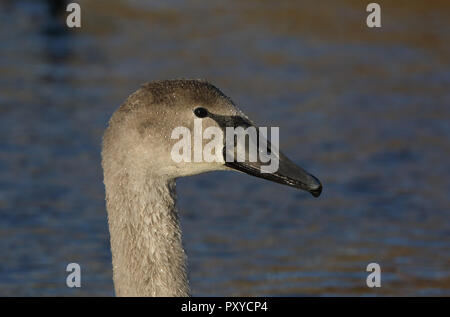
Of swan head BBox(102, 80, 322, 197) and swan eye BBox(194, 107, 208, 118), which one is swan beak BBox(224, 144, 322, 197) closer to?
swan head BBox(102, 80, 322, 197)

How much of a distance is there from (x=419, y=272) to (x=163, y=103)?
4199 mm

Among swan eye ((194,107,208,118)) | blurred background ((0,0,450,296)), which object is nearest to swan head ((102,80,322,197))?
→ swan eye ((194,107,208,118))

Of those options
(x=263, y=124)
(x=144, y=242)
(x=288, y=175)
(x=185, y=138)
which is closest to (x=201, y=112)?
(x=185, y=138)

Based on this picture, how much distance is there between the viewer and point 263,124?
13484mm

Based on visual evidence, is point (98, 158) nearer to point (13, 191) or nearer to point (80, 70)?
point (13, 191)

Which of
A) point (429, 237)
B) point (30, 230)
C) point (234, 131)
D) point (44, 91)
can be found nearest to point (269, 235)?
point (429, 237)

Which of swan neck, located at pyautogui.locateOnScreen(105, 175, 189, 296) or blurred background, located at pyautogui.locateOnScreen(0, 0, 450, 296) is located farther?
blurred background, located at pyautogui.locateOnScreen(0, 0, 450, 296)

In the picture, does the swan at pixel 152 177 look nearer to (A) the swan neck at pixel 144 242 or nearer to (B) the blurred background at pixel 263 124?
(A) the swan neck at pixel 144 242

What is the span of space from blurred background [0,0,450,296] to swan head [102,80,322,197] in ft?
9.77

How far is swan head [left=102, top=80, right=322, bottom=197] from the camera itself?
255 inches

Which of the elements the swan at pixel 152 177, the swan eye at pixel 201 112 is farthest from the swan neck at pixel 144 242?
the swan eye at pixel 201 112

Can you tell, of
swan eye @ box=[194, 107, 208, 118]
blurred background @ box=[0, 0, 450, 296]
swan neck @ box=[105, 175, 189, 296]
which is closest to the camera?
swan neck @ box=[105, 175, 189, 296]

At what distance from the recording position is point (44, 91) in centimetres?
1484
